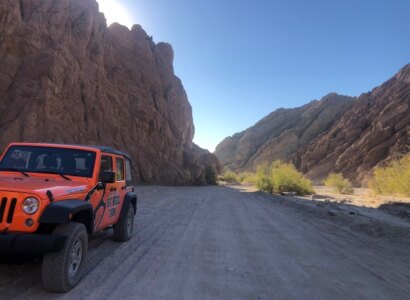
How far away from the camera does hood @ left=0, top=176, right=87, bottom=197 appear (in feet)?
17.0

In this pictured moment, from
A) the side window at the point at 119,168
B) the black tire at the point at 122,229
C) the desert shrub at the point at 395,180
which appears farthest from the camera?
the desert shrub at the point at 395,180

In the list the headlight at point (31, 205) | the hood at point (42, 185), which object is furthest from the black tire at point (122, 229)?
the headlight at point (31, 205)

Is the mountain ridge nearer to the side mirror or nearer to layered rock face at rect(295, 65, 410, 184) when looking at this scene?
layered rock face at rect(295, 65, 410, 184)

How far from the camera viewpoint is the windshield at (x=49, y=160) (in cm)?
696

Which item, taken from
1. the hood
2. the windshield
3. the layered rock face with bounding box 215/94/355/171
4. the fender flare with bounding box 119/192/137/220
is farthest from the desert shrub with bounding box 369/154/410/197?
the layered rock face with bounding box 215/94/355/171

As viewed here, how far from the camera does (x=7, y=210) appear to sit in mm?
5023

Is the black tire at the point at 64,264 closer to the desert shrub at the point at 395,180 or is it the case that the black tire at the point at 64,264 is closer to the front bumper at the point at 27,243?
the front bumper at the point at 27,243

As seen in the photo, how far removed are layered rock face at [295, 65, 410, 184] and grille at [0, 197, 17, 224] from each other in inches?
2519

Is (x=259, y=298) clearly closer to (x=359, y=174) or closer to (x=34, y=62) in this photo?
(x=34, y=62)

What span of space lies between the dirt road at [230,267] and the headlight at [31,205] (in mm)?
1005

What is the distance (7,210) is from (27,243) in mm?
504

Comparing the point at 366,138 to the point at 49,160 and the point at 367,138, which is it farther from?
the point at 49,160

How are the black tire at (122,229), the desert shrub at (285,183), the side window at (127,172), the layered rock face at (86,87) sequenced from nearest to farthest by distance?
the black tire at (122,229), the side window at (127,172), the layered rock face at (86,87), the desert shrub at (285,183)

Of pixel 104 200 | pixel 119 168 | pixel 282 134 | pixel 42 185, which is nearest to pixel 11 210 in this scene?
pixel 42 185
